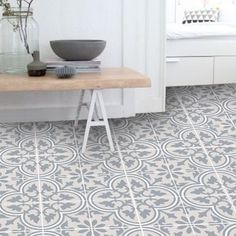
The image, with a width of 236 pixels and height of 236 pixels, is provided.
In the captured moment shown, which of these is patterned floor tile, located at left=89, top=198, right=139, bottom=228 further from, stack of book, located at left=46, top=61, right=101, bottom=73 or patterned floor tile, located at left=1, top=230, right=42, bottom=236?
stack of book, located at left=46, top=61, right=101, bottom=73

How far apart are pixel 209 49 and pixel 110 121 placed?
951 millimetres

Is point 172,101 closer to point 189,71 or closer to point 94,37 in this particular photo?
point 189,71

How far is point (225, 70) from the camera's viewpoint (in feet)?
11.2

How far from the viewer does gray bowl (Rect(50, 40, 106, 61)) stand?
104 inches

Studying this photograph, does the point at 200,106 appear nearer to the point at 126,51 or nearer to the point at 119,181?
the point at 126,51

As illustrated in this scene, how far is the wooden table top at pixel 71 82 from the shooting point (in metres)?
2.40

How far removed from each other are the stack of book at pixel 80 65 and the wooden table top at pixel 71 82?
A: 0.06m

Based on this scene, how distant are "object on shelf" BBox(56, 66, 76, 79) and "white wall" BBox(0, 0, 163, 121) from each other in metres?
0.41

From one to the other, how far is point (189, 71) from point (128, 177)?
1.24 m

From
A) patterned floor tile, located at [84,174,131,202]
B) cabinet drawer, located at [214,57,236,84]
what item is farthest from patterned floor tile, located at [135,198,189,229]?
cabinet drawer, located at [214,57,236,84]

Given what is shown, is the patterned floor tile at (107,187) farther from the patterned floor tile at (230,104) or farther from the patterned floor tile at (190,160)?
the patterned floor tile at (230,104)

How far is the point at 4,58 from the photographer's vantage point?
2.68 metres

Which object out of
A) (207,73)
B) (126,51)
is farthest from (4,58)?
(207,73)

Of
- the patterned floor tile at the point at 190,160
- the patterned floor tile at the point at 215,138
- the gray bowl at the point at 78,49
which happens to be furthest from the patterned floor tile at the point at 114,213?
the gray bowl at the point at 78,49
